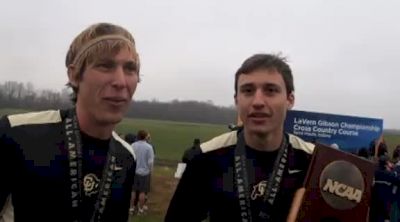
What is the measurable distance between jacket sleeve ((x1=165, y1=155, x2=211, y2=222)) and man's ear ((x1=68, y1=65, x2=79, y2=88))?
88 cm

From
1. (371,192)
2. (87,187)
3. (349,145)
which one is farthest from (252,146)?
(349,145)

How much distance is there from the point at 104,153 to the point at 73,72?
1.38 feet

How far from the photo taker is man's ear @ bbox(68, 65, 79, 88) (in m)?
2.57

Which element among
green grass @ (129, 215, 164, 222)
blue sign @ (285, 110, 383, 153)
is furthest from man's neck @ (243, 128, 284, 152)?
green grass @ (129, 215, 164, 222)

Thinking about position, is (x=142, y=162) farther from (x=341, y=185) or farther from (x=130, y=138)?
(x=341, y=185)

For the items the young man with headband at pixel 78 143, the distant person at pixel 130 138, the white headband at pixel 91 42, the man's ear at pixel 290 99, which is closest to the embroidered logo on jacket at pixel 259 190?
the man's ear at pixel 290 99

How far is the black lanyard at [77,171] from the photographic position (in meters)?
2.53

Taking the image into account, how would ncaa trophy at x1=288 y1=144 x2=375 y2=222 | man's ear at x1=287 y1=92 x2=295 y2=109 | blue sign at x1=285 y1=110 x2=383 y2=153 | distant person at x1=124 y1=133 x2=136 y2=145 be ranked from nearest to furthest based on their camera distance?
1. ncaa trophy at x1=288 y1=144 x2=375 y2=222
2. man's ear at x1=287 y1=92 x2=295 y2=109
3. blue sign at x1=285 y1=110 x2=383 y2=153
4. distant person at x1=124 y1=133 x2=136 y2=145

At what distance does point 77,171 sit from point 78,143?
13cm

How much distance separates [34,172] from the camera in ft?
8.34

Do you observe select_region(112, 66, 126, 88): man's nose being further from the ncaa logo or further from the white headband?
the ncaa logo

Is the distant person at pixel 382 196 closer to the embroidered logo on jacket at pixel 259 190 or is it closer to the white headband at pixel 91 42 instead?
the embroidered logo on jacket at pixel 259 190

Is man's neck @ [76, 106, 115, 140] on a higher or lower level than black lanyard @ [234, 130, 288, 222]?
higher

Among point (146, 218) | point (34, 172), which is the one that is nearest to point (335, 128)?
point (146, 218)
